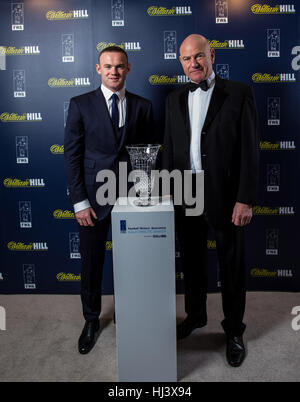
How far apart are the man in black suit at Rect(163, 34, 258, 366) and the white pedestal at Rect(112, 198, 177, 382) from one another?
337 mm

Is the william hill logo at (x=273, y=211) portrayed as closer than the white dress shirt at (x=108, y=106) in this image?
No

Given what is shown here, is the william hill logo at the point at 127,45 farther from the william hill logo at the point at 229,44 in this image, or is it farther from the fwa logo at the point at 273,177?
the fwa logo at the point at 273,177

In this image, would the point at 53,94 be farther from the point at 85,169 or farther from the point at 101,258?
the point at 101,258

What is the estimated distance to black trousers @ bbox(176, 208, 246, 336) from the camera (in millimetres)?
2346

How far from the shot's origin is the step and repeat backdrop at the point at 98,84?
2.99 meters

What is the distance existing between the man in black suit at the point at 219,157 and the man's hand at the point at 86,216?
0.52 m

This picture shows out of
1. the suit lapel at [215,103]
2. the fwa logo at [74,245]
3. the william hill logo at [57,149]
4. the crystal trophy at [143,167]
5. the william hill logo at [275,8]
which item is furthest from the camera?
the fwa logo at [74,245]

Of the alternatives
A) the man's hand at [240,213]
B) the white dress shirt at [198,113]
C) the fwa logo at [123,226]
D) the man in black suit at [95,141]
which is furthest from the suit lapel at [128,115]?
the man's hand at [240,213]

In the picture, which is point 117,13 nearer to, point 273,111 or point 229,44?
point 229,44

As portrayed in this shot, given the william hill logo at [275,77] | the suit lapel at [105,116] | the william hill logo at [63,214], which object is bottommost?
the william hill logo at [63,214]

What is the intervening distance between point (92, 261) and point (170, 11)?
187 centimetres

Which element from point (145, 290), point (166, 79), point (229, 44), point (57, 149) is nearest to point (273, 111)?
point (229, 44)

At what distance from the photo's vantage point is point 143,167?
2.15 metres
